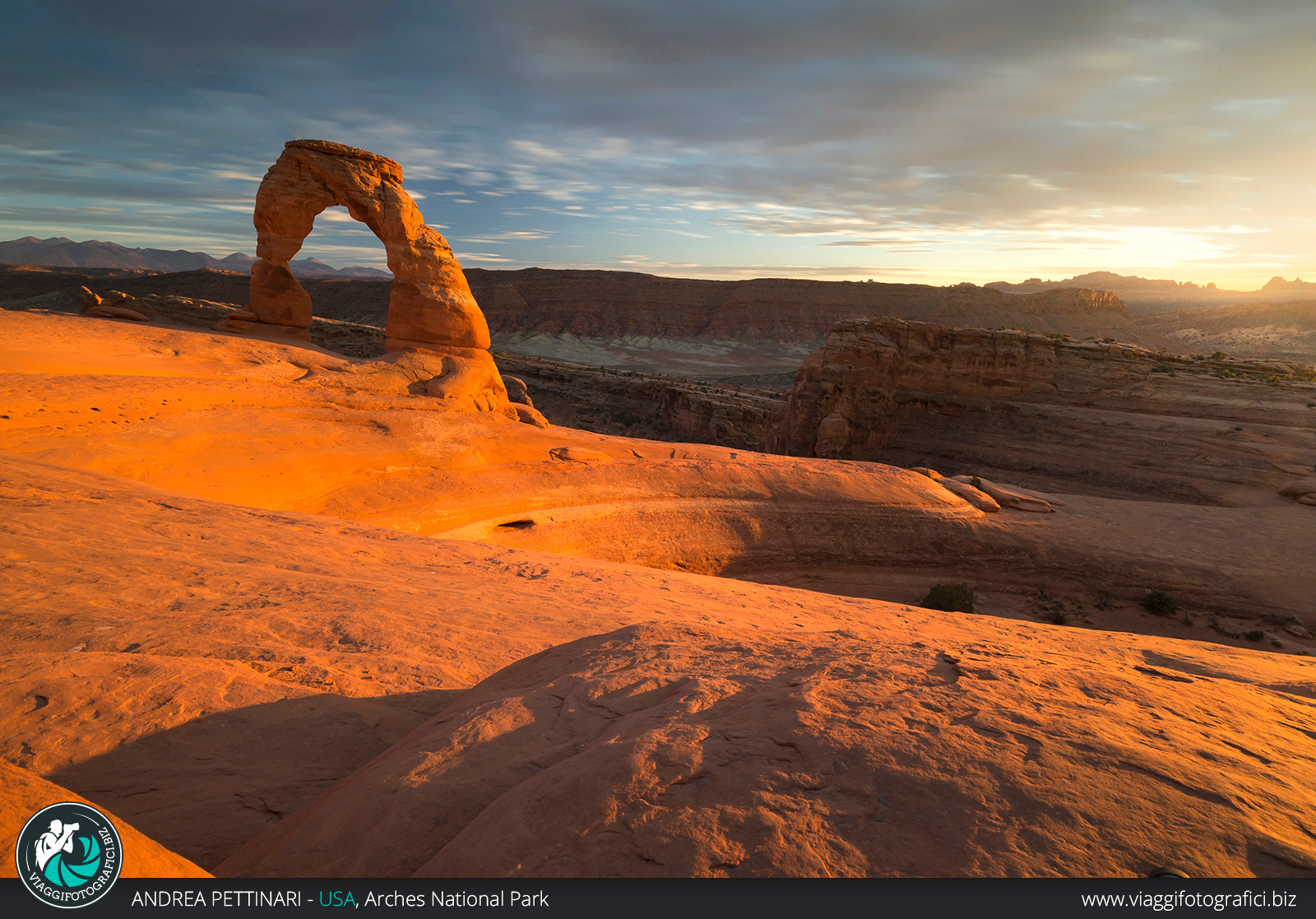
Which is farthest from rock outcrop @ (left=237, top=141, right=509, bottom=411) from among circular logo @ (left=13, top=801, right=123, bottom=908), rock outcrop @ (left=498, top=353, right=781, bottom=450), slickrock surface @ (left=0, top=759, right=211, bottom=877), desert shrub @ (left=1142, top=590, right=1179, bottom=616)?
desert shrub @ (left=1142, top=590, right=1179, bottom=616)

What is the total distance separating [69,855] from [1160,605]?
673 inches

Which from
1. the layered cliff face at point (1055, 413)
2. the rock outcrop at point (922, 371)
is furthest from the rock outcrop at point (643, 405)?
the rock outcrop at point (922, 371)

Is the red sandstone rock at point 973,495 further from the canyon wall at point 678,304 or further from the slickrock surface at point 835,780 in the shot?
the canyon wall at point 678,304

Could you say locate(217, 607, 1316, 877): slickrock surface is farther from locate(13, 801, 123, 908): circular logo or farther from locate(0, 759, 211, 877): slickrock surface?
locate(13, 801, 123, 908): circular logo

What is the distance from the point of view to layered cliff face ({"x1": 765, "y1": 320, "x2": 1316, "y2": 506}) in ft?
66.5

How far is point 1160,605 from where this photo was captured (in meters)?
13.3

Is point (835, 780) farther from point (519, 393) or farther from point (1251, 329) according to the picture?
point (1251, 329)

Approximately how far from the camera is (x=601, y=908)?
1.84 metres

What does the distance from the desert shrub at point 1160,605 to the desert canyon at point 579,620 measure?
12 centimetres

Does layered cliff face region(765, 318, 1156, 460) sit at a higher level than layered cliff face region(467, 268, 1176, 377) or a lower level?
lower

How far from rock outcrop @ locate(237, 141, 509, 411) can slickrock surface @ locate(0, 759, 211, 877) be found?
1312 cm

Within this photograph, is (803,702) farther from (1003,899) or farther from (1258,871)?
(1258,871)


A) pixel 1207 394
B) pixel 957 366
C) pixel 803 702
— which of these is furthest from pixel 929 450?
pixel 803 702

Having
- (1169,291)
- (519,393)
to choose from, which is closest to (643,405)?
(519,393)
